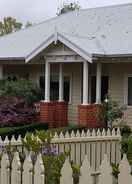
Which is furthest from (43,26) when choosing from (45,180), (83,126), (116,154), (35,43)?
(45,180)

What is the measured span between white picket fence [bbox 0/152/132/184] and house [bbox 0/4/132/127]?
41.0 feet

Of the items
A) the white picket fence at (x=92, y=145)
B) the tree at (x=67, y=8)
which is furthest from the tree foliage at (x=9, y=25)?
the white picket fence at (x=92, y=145)

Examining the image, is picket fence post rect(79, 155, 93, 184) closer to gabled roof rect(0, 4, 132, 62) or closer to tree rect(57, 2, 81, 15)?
gabled roof rect(0, 4, 132, 62)

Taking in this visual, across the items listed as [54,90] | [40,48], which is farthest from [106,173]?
[54,90]

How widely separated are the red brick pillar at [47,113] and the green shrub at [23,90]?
101 cm

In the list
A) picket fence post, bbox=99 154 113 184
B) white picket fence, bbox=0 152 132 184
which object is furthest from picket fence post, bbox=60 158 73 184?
picket fence post, bbox=99 154 113 184

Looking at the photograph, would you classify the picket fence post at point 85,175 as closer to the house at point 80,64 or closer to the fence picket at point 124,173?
the fence picket at point 124,173

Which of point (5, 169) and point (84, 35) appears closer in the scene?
point (5, 169)

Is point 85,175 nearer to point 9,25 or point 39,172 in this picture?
point 39,172

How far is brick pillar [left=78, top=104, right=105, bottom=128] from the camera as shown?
1892 centimetres

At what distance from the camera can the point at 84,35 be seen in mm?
22250

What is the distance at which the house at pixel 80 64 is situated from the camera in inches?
762

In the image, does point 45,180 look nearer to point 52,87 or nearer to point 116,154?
point 116,154

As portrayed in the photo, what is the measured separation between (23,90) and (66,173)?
1618cm
